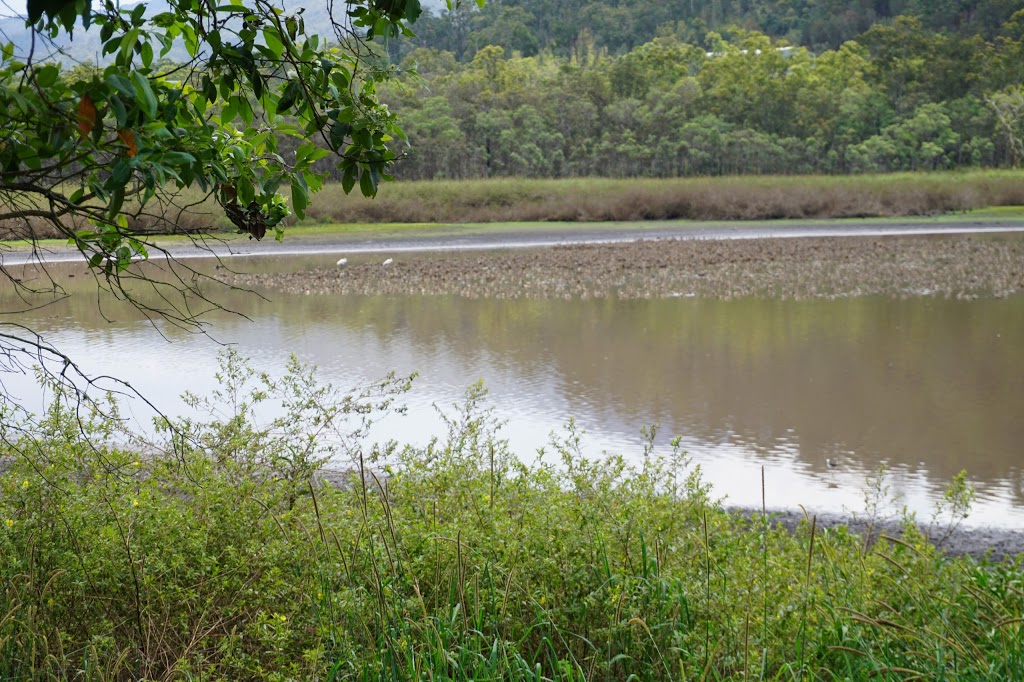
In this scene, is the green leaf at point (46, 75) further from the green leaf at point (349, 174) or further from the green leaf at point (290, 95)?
the green leaf at point (349, 174)

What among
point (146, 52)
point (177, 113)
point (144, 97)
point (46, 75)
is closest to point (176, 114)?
point (177, 113)

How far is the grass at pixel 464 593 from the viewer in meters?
2.63

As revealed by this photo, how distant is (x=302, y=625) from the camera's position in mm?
2938

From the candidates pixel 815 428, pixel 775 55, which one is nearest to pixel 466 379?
pixel 815 428

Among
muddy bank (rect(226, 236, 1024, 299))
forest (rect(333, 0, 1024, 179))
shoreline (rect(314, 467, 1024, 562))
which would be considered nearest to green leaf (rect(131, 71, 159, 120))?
shoreline (rect(314, 467, 1024, 562))

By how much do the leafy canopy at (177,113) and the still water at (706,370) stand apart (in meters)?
2.77

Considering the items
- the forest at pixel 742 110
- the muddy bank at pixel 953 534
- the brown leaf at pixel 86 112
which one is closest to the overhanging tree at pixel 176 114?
the brown leaf at pixel 86 112

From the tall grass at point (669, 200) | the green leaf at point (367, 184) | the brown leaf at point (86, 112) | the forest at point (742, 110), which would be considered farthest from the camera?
the forest at point (742, 110)

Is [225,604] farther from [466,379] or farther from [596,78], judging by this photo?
[596,78]

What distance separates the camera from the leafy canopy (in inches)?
79.2

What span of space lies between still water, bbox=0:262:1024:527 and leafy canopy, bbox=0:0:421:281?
277 cm

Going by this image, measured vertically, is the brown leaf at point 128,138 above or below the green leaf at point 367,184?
above

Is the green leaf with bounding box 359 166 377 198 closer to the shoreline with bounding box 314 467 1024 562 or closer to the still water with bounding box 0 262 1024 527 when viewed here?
the shoreline with bounding box 314 467 1024 562

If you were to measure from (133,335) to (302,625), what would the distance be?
9535mm
